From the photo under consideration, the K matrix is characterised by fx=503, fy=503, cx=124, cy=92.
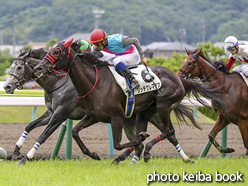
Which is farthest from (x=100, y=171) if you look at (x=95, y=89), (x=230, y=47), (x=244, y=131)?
(x=230, y=47)

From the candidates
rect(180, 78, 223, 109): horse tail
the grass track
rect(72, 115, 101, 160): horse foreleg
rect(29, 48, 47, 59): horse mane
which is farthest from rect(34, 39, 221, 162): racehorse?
rect(29, 48, 47, 59): horse mane

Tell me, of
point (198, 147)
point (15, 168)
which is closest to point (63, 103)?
point (15, 168)

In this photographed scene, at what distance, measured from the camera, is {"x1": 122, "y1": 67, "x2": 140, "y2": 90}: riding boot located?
555 centimetres

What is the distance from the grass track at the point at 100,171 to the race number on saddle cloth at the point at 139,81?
2.26 ft

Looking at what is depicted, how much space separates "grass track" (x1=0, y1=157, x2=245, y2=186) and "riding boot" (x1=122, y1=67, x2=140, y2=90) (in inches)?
34.5

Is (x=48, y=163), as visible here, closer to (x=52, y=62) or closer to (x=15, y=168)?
(x=15, y=168)

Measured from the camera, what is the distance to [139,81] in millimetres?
5684

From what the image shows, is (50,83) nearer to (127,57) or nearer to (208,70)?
(127,57)

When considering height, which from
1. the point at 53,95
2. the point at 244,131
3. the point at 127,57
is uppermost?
the point at 127,57

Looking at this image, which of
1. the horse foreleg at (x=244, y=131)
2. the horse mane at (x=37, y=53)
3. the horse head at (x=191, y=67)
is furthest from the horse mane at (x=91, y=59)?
the horse foreleg at (x=244, y=131)

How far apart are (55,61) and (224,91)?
7.58 ft

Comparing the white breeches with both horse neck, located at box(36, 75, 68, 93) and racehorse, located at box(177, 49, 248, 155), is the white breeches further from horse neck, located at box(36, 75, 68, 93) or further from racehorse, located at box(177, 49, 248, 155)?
racehorse, located at box(177, 49, 248, 155)

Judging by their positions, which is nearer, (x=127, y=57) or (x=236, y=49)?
(x=127, y=57)

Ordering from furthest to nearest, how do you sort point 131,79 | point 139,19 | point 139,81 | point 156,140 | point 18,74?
point 139,19 < point 18,74 < point 156,140 < point 139,81 < point 131,79
